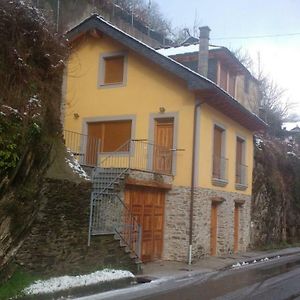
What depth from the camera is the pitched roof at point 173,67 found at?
18.1m

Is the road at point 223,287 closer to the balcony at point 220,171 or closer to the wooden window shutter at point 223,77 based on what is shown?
the balcony at point 220,171

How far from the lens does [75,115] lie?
21.1 m

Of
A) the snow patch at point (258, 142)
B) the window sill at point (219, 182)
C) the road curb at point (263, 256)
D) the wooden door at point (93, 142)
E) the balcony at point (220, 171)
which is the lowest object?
the road curb at point (263, 256)

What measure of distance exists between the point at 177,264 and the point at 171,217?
6.24 feet

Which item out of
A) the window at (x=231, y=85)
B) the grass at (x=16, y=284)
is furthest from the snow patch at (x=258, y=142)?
the grass at (x=16, y=284)

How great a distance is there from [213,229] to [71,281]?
10408 mm

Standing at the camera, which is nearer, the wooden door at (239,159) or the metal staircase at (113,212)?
the metal staircase at (113,212)

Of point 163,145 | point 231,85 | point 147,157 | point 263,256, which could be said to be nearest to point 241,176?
point 263,256

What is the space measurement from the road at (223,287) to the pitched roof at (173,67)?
21.0ft

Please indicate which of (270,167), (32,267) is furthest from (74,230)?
(270,167)

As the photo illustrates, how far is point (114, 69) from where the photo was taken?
2070 cm

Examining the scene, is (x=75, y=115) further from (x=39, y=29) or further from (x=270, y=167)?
(x=270, y=167)

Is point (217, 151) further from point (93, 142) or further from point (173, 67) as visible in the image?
point (93, 142)

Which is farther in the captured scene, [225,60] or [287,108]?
[287,108]
